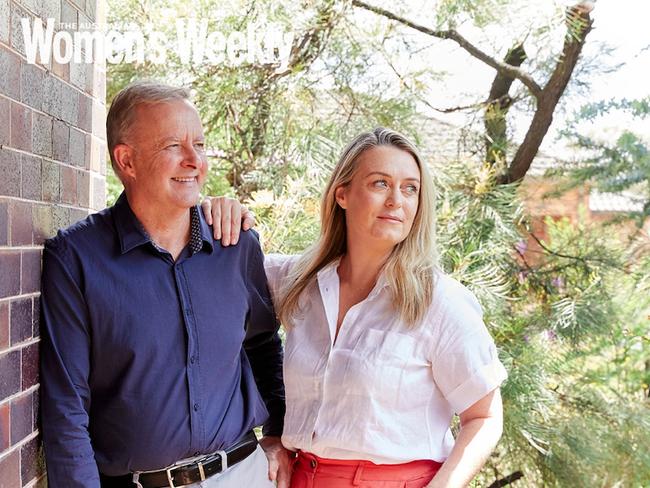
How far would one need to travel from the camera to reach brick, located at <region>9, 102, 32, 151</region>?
1.44 m

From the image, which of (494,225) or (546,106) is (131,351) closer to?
(494,225)

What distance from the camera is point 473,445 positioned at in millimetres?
1857

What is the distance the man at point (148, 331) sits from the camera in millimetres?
1627

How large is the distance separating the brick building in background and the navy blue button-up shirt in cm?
5

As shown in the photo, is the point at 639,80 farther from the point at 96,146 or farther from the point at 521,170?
the point at 96,146

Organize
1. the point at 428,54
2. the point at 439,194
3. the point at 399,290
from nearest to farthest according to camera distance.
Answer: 1. the point at 399,290
2. the point at 439,194
3. the point at 428,54

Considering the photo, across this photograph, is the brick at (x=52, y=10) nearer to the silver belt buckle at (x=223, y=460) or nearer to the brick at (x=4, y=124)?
the brick at (x=4, y=124)

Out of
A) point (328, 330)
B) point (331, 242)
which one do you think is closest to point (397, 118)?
point (331, 242)

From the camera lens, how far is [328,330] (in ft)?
6.64

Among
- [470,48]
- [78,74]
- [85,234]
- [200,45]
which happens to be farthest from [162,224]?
[470,48]

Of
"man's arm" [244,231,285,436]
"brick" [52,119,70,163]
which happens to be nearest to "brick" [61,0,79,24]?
"brick" [52,119,70,163]

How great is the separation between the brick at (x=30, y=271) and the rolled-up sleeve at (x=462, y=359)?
0.91 metres

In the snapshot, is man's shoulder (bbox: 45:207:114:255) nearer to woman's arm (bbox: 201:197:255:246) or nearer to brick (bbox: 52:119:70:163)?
brick (bbox: 52:119:70:163)

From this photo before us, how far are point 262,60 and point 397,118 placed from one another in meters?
0.70
